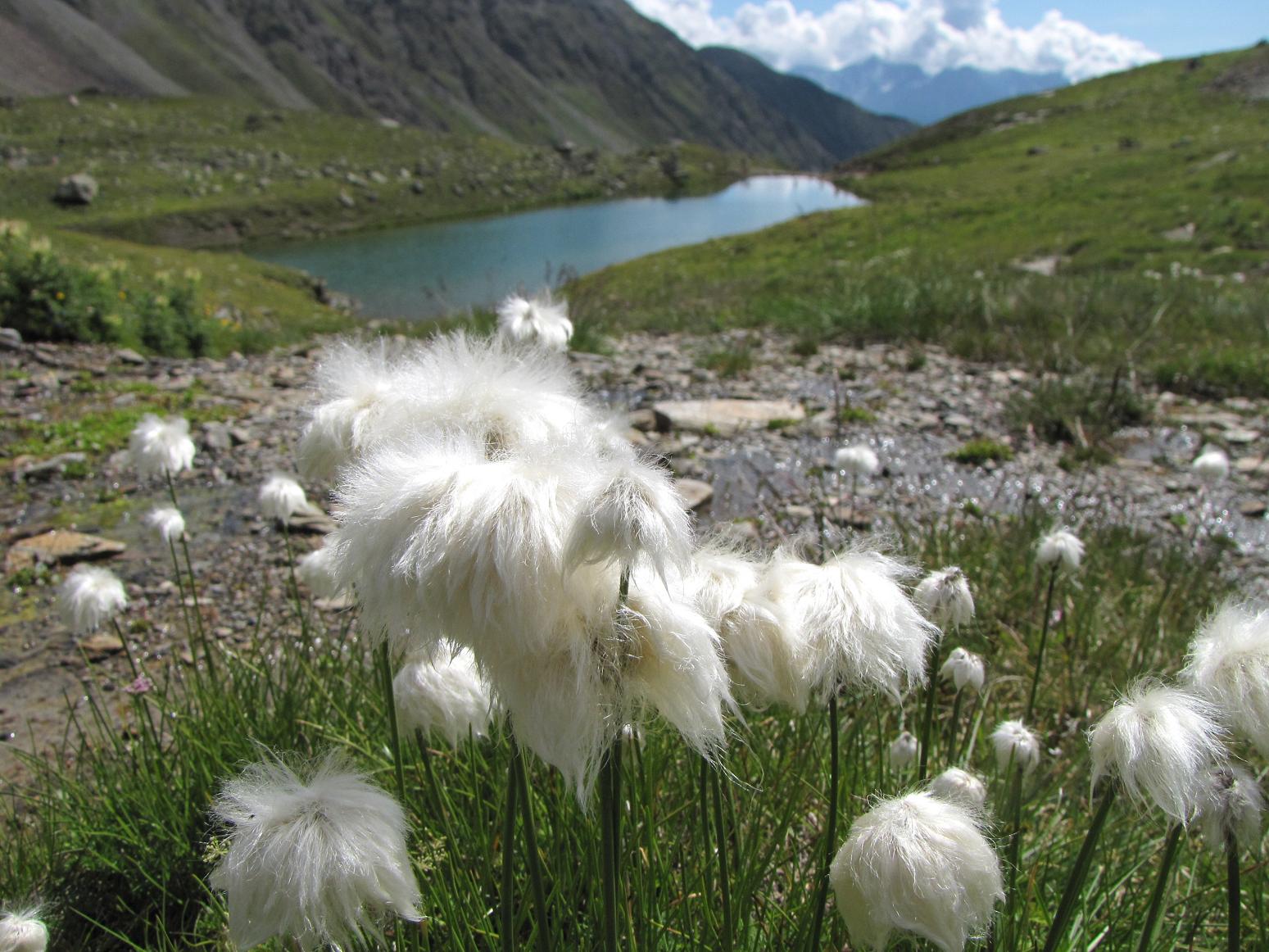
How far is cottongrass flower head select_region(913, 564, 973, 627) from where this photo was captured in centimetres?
194

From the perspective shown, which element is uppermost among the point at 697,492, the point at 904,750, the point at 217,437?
the point at 904,750

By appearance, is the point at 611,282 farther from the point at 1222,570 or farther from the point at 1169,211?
the point at 1222,570

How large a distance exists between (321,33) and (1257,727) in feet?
691

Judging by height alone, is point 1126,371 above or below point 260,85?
below

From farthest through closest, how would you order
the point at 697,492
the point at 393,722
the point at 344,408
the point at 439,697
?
the point at 697,492
the point at 439,697
the point at 344,408
the point at 393,722

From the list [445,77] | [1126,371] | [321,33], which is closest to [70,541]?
[1126,371]

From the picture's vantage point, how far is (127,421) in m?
7.98

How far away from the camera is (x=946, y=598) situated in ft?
6.40

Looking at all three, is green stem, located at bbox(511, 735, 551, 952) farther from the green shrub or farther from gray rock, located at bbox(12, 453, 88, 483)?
the green shrub

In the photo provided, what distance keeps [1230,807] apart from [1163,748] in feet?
0.63

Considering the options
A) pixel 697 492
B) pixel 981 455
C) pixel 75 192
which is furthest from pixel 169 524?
pixel 75 192

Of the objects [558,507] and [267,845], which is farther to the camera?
[267,845]

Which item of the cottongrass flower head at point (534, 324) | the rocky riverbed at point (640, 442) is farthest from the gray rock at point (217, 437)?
the cottongrass flower head at point (534, 324)

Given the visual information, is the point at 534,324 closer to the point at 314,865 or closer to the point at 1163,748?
the point at 314,865
